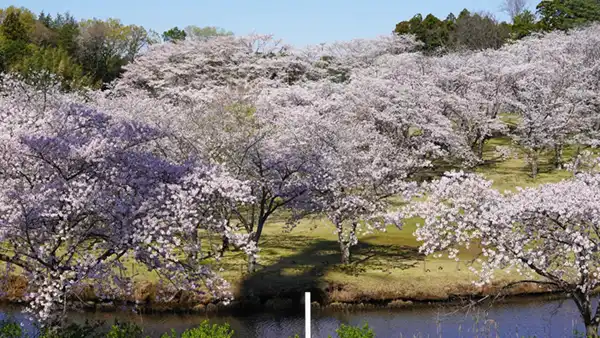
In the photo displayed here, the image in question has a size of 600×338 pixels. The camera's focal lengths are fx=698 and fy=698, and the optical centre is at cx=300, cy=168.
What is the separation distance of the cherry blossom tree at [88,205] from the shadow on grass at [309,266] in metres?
9.01

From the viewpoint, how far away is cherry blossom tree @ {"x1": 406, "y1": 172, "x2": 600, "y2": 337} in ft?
56.7

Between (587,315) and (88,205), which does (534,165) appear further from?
(88,205)

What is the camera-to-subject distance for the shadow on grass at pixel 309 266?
28.1m

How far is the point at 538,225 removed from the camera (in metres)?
18.2

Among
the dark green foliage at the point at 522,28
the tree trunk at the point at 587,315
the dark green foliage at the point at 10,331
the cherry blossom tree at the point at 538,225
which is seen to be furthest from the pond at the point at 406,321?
the dark green foliage at the point at 522,28

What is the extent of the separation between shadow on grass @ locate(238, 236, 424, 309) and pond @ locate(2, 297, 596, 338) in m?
1.26

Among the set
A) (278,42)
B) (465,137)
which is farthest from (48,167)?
(278,42)

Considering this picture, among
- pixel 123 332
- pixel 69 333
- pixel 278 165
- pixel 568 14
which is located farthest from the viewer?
pixel 568 14

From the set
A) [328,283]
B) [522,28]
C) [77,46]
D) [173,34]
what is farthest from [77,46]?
[328,283]

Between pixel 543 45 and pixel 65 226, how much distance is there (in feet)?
178

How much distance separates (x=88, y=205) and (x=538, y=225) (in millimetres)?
11489

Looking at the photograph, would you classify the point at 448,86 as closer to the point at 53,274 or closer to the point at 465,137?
the point at 465,137

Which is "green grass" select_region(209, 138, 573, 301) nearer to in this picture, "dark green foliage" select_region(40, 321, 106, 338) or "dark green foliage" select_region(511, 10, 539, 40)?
"dark green foliage" select_region(40, 321, 106, 338)

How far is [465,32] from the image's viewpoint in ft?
266
